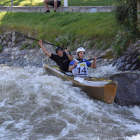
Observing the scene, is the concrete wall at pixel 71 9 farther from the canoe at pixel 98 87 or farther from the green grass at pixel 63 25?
the canoe at pixel 98 87

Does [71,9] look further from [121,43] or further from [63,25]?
[121,43]

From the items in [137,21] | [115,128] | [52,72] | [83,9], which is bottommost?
[115,128]

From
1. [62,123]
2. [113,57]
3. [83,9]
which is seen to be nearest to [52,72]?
[113,57]

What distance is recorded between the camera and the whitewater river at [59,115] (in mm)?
4715

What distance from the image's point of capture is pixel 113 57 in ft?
29.3

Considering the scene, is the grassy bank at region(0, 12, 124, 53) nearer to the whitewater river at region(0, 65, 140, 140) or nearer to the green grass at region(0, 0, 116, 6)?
the green grass at region(0, 0, 116, 6)

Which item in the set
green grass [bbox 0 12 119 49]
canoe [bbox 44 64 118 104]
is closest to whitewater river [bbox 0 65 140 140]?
canoe [bbox 44 64 118 104]

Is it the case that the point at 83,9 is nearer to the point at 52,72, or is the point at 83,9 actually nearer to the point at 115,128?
the point at 52,72

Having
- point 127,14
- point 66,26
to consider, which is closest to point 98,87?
point 127,14

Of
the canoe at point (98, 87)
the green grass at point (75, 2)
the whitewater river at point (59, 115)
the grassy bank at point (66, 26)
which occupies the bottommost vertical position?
the whitewater river at point (59, 115)

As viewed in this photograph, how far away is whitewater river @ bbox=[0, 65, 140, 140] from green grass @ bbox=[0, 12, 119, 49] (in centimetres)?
353

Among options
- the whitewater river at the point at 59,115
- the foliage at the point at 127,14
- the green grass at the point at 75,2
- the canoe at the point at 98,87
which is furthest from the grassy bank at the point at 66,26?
the whitewater river at the point at 59,115

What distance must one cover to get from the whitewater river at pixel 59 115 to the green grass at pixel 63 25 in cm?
353

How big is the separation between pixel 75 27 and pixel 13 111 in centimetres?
666
